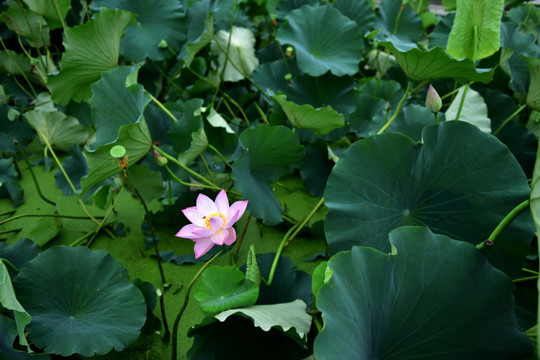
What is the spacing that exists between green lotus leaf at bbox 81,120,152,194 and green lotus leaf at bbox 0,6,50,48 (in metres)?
1.16

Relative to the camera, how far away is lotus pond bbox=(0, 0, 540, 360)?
0.73m

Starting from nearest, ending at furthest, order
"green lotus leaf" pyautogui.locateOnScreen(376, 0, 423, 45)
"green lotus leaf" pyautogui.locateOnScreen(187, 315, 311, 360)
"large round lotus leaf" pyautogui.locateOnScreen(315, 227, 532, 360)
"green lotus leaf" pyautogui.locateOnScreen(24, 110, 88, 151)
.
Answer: "large round lotus leaf" pyautogui.locateOnScreen(315, 227, 532, 360) < "green lotus leaf" pyautogui.locateOnScreen(187, 315, 311, 360) < "green lotus leaf" pyautogui.locateOnScreen(24, 110, 88, 151) < "green lotus leaf" pyautogui.locateOnScreen(376, 0, 423, 45)

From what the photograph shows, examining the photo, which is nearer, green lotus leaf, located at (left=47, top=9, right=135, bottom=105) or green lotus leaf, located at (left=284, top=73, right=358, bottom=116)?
green lotus leaf, located at (left=47, top=9, right=135, bottom=105)

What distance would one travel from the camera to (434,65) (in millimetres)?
1144

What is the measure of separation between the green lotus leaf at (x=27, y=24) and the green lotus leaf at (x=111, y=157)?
3.80ft

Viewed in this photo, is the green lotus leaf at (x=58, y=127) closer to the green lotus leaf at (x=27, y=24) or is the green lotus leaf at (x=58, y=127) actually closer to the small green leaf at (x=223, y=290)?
the green lotus leaf at (x=27, y=24)

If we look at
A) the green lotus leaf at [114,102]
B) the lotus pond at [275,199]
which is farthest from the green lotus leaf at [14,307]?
the green lotus leaf at [114,102]

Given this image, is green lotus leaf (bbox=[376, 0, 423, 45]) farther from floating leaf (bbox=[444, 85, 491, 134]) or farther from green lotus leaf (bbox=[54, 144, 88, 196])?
green lotus leaf (bbox=[54, 144, 88, 196])

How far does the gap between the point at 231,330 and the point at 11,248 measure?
65cm

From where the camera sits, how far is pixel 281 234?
1498mm

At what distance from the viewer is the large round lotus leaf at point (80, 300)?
3.12 feet

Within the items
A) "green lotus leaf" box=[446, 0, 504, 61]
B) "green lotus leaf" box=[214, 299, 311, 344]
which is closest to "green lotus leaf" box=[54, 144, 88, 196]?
"green lotus leaf" box=[214, 299, 311, 344]

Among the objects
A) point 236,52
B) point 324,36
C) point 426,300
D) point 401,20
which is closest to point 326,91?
point 324,36

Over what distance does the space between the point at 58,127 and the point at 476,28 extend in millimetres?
1696
